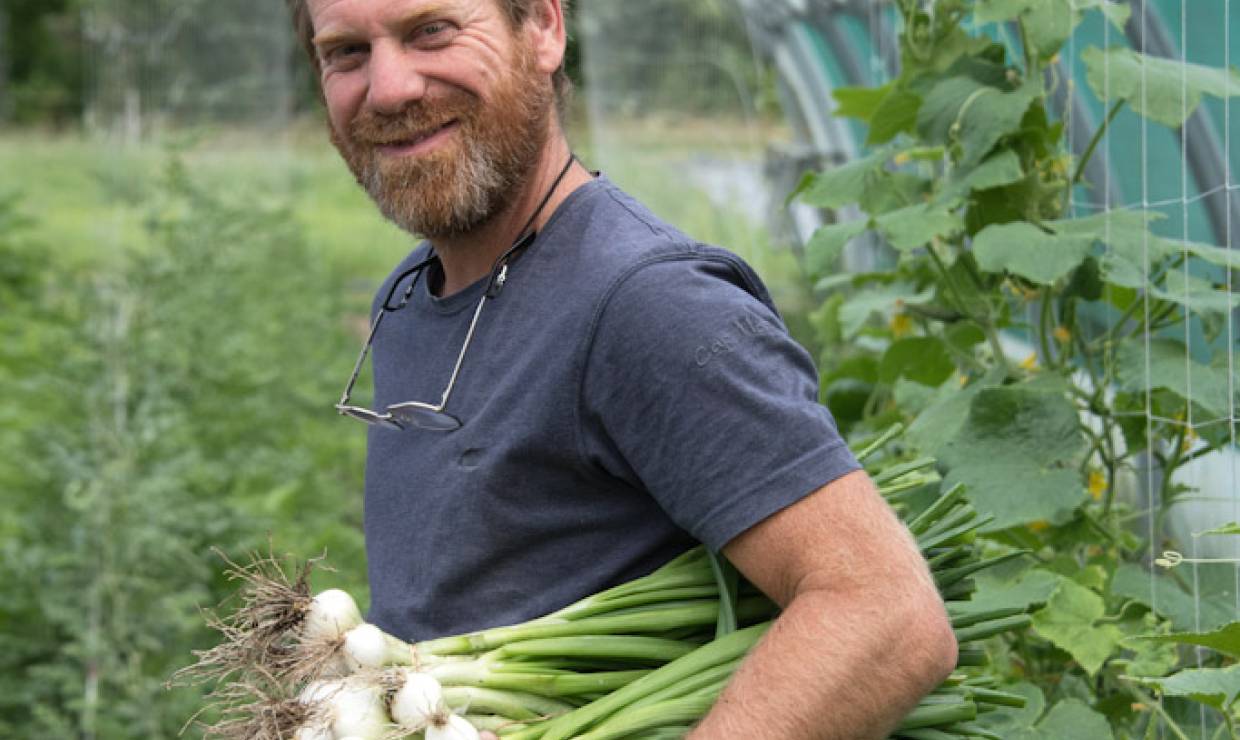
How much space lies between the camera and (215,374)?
20.0 ft

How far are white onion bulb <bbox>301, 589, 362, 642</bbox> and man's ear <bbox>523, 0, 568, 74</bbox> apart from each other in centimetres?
80

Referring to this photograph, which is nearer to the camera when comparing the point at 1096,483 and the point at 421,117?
the point at 421,117

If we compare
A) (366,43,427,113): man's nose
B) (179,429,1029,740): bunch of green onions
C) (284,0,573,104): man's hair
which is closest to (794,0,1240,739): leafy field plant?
(179,429,1029,740): bunch of green onions

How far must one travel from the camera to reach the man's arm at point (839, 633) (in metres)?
1.72

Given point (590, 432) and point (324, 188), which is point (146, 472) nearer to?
point (590, 432)

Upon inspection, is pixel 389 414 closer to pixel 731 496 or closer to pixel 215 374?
pixel 731 496

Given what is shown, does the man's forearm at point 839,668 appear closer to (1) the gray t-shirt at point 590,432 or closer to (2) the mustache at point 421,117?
(1) the gray t-shirt at point 590,432

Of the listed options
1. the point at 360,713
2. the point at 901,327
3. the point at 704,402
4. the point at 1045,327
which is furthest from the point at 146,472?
the point at 704,402

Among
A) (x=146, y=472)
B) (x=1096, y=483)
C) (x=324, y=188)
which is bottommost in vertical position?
(x=324, y=188)

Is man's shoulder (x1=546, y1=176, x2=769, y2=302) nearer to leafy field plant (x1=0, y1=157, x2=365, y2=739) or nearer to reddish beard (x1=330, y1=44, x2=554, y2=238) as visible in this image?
reddish beard (x1=330, y1=44, x2=554, y2=238)

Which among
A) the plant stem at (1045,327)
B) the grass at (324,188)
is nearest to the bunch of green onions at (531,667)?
the grass at (324,188)

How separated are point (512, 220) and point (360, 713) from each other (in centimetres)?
71

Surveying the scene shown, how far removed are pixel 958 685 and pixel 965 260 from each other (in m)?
1.41

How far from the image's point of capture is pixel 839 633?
5.63 feet
